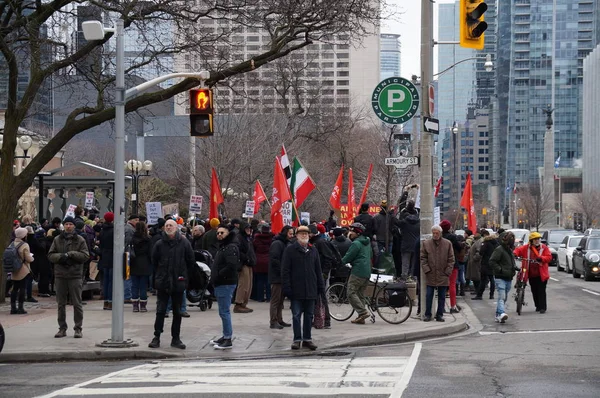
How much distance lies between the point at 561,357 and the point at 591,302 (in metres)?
10.7

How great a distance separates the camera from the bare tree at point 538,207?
12262cm

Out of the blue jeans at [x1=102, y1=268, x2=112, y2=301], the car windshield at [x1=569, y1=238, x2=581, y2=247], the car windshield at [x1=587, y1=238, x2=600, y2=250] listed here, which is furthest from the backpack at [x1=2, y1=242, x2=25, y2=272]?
the car windshield at [x1=569, y1=238, x2=581, y2=247]

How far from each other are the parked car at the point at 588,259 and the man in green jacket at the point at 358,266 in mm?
17517

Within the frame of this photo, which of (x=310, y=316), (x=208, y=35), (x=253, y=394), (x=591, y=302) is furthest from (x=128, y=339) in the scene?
(x=591, y=302)

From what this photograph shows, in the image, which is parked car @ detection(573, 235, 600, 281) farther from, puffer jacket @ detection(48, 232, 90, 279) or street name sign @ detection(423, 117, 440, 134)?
puffer jacket @ detection(48, 232, 90, 279)

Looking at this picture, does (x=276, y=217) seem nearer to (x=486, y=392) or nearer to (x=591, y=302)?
(x=591, y=302)

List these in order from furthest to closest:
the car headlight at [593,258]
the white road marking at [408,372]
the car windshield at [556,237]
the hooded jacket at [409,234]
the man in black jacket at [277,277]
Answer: the car windshield at [556,237], the car headlight at [593,258], the hooded jacket at [409,234], the man in black jacket at [277,277], the white road marking at [408,372]

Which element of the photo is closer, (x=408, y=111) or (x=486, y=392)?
(x=486, y=392)

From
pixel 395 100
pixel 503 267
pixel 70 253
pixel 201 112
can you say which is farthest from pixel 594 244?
pixel 70 253

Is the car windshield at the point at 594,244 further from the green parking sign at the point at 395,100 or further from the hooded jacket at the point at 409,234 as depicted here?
the green parking sign at the point at 395,100

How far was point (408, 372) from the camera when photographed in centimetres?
1170

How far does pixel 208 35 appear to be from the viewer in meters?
21.3

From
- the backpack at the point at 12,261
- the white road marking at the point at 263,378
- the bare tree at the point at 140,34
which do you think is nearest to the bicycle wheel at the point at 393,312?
the white road marking at the point at 263,378

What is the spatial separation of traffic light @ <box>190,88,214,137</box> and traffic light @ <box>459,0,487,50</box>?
14.0 feet
